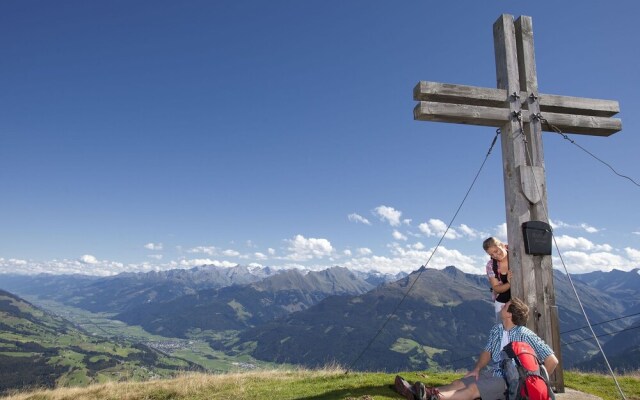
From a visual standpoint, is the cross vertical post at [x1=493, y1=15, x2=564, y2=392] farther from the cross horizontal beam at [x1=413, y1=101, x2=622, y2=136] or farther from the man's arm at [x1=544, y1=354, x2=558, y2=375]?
the man's arm at [x1=544, y1=354, x2=558, y2=375]

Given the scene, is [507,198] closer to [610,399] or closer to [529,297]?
[529,297]

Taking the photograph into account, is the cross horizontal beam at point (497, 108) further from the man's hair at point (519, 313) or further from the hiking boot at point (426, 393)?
the hiking boot at point (426, 393)

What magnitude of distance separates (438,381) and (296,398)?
3.90 metres

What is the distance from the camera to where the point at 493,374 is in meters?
7.04

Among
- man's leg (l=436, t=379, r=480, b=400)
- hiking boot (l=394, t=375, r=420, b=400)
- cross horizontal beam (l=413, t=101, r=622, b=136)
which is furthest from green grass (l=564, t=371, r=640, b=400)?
cross horizontal beam (l=413, t=101, r=622, b=136)

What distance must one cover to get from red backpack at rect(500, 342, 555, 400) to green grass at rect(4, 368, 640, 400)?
10.6 ft

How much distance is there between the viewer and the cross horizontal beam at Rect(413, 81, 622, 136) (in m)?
8.36

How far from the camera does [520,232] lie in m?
8.10

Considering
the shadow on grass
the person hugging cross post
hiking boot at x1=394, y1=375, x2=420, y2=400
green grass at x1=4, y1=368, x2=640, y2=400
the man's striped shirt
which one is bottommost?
green grass at x1=4, y1=368, x2=640, y2=400

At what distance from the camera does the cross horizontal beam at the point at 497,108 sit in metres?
8.36

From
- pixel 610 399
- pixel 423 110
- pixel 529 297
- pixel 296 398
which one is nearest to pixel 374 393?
pixel 296 398

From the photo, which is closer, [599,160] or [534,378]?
[534,378]

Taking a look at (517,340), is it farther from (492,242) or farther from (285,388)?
(285,388)

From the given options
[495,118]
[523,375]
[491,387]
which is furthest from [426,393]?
[495,118]
